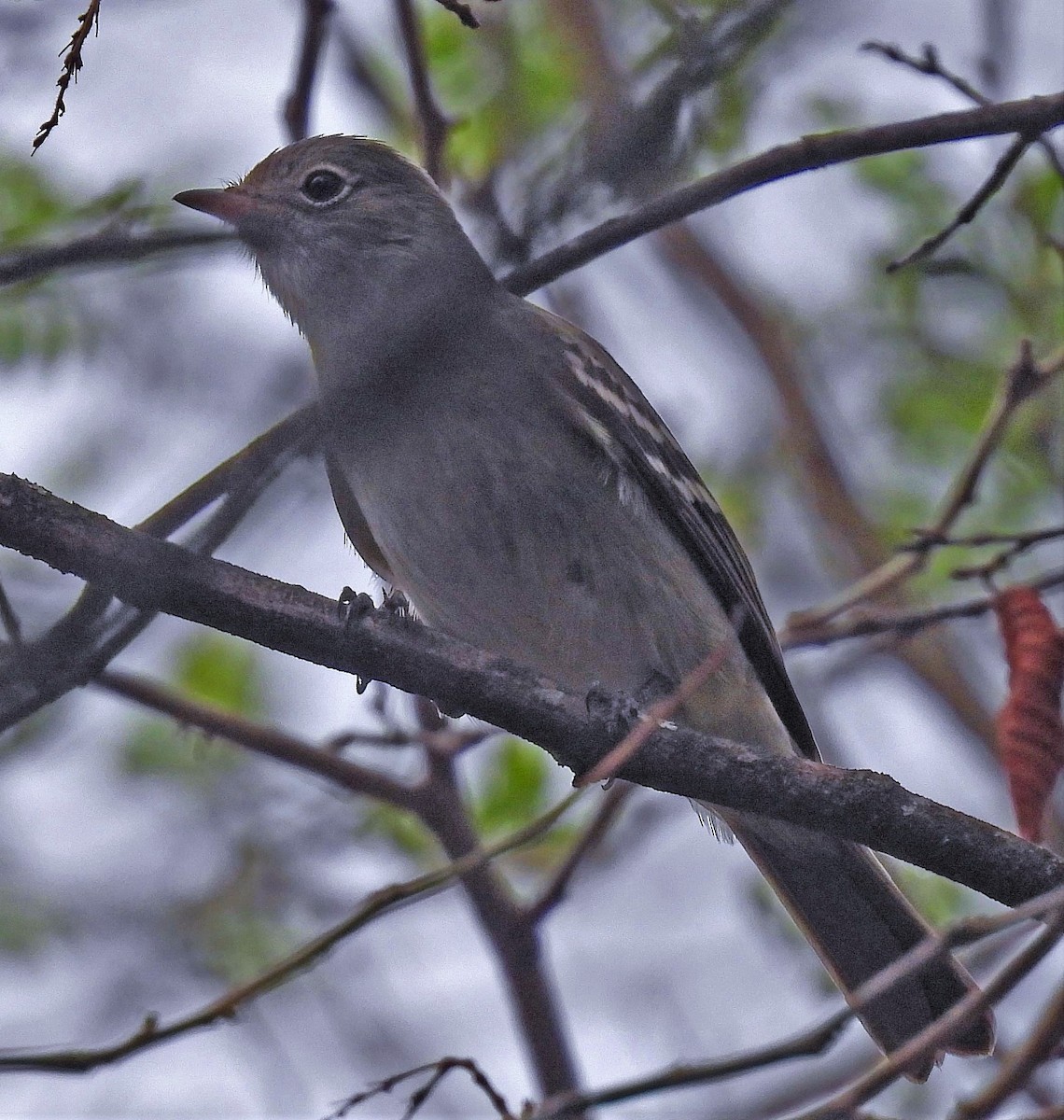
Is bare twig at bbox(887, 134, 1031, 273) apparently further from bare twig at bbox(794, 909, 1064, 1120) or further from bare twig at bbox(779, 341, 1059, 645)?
bare twig at bbox(794, 909, 1064, 1120)

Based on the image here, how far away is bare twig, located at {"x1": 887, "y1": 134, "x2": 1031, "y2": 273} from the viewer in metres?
4.08

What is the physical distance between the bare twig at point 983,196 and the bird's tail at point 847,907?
80.3 inches

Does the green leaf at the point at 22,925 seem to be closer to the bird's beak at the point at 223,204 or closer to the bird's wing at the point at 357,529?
the bird's wing at the point at 357,529

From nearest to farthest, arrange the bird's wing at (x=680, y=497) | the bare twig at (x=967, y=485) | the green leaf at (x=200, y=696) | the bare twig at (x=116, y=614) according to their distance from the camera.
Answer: the bare twig at (x=116, y=614) < the bare twig at (x=967, y=485) < the bird's wing at (x=680, y=497) < the green leaf at (x=200, y=696)

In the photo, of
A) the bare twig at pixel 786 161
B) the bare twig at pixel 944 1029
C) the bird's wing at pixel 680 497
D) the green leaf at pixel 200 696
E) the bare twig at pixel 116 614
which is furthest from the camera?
the green leaf at pixel 200 696

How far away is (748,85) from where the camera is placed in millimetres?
5336

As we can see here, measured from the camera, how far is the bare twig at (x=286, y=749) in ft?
16.6

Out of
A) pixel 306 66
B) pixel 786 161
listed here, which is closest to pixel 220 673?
pixel 306 66

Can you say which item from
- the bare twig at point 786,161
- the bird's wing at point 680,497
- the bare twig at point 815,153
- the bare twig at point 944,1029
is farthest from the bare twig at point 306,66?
the bare twig at point 944,1029

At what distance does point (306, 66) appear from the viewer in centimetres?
529

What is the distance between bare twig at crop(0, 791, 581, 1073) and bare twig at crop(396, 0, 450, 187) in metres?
2.48

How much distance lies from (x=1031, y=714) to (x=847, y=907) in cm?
160

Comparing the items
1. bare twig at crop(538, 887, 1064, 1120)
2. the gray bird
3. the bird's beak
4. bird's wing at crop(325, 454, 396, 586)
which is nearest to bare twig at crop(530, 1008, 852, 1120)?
bare twig at crop(538, 887, 1064, 1120)

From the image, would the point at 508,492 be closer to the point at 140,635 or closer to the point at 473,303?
the point at 473,303
